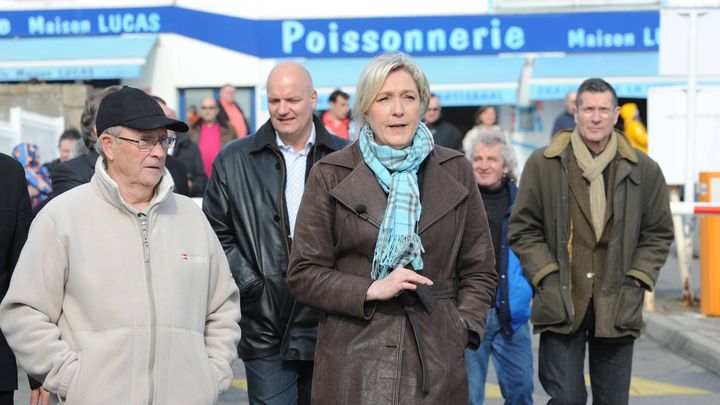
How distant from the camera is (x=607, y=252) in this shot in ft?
19.7

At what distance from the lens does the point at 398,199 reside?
4141 millimetres

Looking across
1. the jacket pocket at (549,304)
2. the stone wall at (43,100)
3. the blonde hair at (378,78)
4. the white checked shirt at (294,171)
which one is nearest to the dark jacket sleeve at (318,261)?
the blonde hair at (378,78)

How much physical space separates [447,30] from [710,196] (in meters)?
12.6

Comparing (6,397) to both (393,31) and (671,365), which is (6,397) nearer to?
(671,365)

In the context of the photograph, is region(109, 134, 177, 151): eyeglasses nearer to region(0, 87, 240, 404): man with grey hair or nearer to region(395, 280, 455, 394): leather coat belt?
region(0, 87, 240, 404): man with grey hair

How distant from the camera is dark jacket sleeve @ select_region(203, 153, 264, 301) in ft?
17.3

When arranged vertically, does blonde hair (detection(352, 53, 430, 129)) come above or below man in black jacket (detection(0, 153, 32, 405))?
above

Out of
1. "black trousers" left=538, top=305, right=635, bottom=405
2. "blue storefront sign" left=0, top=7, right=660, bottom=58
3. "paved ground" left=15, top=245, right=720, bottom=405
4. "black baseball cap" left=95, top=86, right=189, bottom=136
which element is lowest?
"paved ground" left=15, top=245, right=720, bottom=405

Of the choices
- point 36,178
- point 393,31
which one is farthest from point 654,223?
point 393,31

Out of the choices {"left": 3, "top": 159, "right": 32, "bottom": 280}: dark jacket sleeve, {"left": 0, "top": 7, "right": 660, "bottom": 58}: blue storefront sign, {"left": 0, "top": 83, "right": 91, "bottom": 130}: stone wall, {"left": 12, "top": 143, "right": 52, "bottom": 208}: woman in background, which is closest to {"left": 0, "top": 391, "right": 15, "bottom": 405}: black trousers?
{"left": 3, "top": 159, "right": 32, "bottom": 280}: dark jacket sleeve

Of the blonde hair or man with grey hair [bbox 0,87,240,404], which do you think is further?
the blonde hair

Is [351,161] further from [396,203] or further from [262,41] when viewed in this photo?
[262,41]

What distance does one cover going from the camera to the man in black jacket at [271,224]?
17.3 feet

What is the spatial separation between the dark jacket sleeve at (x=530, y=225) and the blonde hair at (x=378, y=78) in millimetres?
1890
